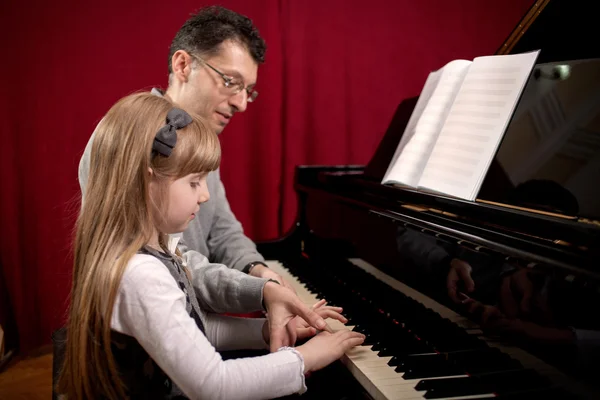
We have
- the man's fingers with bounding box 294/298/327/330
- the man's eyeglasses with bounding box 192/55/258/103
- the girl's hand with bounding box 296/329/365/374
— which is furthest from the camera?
the man's eyeglasses with bounding box 192/55/258/103

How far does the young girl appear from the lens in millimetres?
1063

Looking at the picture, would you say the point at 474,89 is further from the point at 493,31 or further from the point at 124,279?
the point at 493,31

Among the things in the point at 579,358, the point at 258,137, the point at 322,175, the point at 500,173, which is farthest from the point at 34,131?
the point at 579,358

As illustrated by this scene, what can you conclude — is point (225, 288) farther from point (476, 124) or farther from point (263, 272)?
point (476, 124)

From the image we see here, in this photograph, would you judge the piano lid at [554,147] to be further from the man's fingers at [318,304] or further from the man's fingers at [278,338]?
the man's fingers at [278,338]

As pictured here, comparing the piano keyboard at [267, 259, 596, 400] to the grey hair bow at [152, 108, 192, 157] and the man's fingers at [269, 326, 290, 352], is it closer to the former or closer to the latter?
the man's fingers at [269, 326, 290, 352]

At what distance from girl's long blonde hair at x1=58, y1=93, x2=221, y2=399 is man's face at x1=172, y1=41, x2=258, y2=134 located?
0.74 m

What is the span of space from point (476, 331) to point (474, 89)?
73cm

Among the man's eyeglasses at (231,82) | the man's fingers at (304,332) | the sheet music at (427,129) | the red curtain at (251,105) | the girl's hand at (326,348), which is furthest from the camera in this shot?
the red curtain at (251,105)

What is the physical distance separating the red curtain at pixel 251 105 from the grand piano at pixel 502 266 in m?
1.54

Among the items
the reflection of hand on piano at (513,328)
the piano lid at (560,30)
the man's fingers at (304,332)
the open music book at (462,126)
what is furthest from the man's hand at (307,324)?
the piano lid at (560,30)

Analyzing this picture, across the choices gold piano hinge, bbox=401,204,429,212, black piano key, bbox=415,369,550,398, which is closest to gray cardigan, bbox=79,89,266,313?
gold piano hinge, bbox=401,204,429,212

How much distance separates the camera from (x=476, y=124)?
143cm

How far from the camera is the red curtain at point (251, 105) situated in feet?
9.69
